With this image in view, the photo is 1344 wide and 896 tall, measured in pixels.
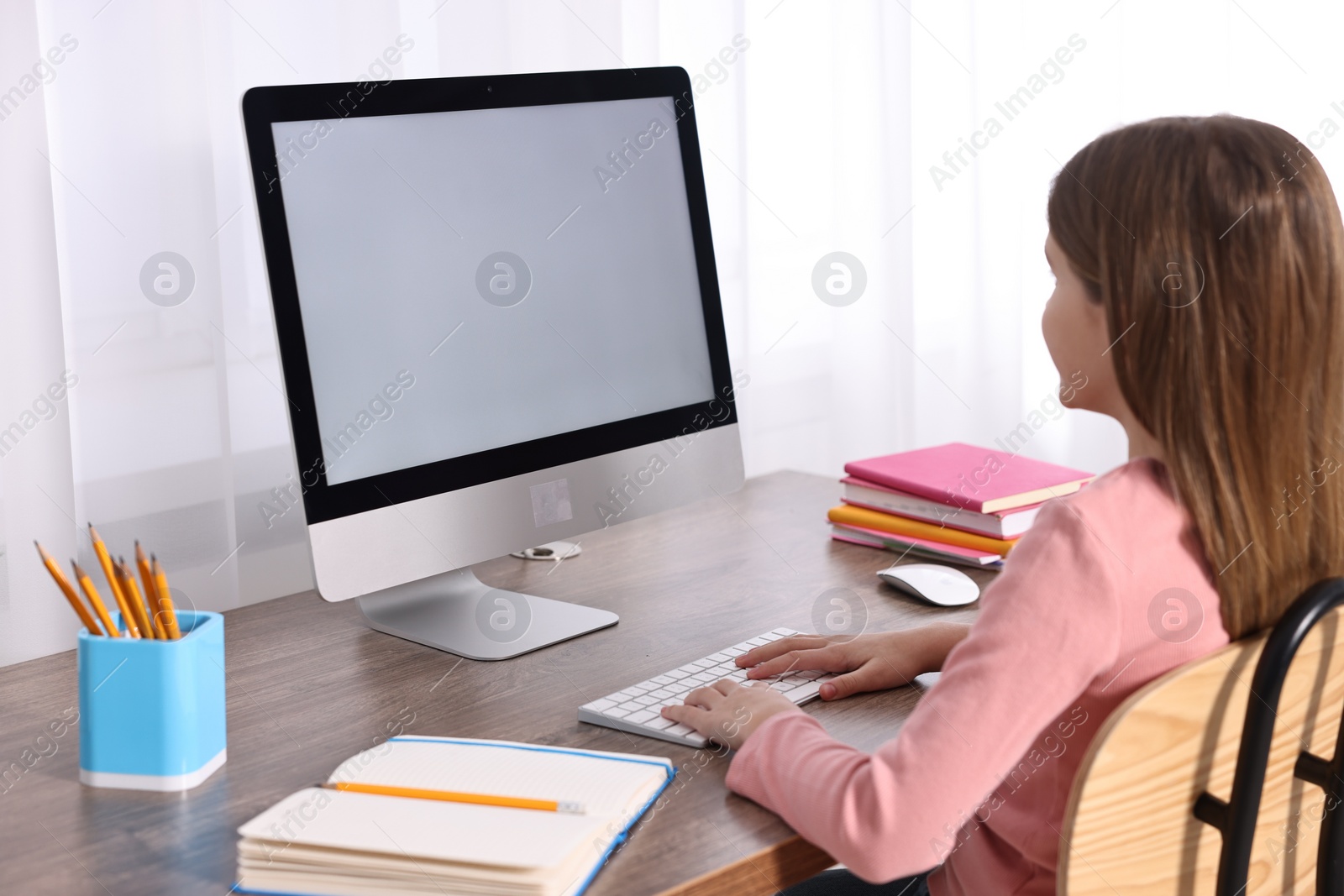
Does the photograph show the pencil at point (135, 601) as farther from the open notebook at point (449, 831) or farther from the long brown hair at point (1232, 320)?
the long brown hair at point (1232, 320)

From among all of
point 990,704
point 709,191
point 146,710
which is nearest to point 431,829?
point 146,710

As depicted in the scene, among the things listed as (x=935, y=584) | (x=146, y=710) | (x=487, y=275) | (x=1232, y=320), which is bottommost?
(x=935, y=584)

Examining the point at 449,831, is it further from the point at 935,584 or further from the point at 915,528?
the point at 915,528

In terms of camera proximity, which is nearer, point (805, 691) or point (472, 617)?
point (805, 691)

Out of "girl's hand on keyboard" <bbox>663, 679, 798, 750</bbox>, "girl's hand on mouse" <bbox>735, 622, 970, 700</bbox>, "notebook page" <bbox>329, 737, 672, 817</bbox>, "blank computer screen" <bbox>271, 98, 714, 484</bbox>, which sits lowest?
"girl's hand on mouse" <bbox>735, 622, 970, 700</bbox>

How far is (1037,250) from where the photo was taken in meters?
2.67

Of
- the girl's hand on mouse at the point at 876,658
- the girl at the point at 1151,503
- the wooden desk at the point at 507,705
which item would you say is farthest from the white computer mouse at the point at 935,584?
the girl at the point at 1151,503

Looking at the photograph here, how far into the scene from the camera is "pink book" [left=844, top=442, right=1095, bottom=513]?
56.3 inches

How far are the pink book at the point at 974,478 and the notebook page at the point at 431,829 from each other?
77 cm

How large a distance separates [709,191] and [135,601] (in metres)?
1.39

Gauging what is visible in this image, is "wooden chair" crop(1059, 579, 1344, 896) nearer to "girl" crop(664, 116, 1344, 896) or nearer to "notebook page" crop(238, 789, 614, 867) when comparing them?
"girl" crop(664, 116, 1344, 896)

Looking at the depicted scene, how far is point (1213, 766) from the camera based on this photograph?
78 cm

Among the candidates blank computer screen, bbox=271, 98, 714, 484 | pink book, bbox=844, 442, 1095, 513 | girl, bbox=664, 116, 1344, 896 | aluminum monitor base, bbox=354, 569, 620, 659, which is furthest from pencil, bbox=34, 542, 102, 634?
pink book, bbox=844, 442, 1095, 513

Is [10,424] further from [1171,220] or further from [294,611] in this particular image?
[1171,220]
